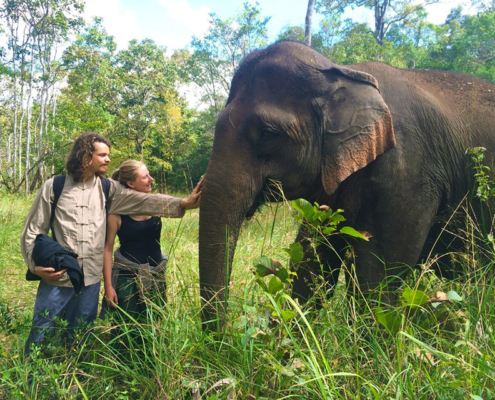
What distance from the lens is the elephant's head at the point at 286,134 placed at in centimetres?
245

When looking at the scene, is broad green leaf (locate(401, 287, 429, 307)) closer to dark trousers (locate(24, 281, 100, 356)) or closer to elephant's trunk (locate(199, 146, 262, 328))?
elephant's trunk (locate(199, 146, 262, 328))

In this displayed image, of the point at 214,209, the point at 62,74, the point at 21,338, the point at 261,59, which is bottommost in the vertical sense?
the point at 21,338

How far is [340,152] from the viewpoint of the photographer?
8.70 feet

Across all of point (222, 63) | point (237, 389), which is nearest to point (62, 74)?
point (222, 63)

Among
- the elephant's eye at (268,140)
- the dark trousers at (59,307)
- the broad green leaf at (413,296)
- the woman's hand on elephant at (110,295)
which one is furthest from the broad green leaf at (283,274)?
the woman's hand on elephant at (110,295)

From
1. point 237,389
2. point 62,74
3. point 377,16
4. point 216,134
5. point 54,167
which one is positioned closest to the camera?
point 237,389

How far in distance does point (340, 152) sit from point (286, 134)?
0.36 m

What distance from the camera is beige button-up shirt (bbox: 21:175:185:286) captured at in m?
2.78

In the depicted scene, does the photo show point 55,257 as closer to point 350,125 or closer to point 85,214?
point 85,214

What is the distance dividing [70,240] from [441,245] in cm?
264

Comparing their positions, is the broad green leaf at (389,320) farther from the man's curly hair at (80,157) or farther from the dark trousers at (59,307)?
the man's curly hair at (80,157)

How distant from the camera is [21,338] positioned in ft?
10.1

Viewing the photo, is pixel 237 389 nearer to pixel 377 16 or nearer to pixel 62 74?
pixel 62 74

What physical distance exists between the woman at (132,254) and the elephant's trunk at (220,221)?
551 mm
